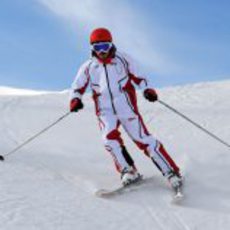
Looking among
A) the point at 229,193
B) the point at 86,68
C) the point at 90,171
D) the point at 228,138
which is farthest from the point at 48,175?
the point at 228,138

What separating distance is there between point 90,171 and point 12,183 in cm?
156

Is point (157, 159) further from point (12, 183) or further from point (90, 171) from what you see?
point (12, 183)

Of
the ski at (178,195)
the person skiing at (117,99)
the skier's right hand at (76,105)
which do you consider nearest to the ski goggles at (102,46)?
the person skiing at (117,99)

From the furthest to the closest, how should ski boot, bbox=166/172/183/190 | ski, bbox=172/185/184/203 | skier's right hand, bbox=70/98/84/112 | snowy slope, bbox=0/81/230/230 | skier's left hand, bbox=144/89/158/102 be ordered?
skier's right hand, bbox=70/98/84/112, skier's left hand, bbox=144/89/158/102, ski boot, bbox=166/172/183/190, ski, bbox=172/185/184/203, snowy slope, bbox=0/81/230/230

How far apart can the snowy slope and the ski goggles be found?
146cm

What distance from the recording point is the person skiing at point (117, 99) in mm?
7461

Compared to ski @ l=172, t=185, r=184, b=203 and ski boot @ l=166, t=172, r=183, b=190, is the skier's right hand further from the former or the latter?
ski @ l=172, t=185, r=184, b=203

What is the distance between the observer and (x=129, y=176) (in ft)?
24.1

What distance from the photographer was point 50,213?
5910 millimetres

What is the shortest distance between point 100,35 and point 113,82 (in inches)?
21.4

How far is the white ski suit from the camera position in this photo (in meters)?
7.46

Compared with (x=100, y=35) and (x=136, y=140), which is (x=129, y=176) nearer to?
(x=136, y=140)

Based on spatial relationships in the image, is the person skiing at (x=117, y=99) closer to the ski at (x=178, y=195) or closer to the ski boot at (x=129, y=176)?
the ski boot at (x=129, y=176)

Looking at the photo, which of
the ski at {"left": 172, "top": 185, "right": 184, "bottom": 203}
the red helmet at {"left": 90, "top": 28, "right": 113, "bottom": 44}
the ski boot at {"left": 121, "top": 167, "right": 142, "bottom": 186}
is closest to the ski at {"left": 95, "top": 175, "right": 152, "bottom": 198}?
the ski boot at {"left": 121, "top": 167, "right": 142, "bottom": 186}
